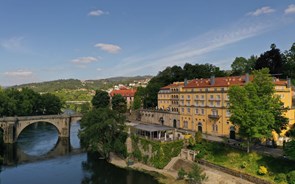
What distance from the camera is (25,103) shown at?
287 feet

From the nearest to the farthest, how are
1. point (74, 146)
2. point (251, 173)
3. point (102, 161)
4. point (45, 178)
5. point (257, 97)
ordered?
point (251, 173), point (257, 97), point (45, 178), point (102, 161), point (74, 146)

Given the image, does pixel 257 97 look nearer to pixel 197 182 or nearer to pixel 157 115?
pixel 197 182

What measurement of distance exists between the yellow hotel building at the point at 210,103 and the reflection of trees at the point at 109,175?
19601mm

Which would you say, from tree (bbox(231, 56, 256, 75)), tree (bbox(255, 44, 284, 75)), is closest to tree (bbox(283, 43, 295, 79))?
tree (bbox(255, 44, 284, 75))

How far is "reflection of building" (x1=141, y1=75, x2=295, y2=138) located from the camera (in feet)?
168

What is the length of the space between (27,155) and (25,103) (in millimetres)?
33491

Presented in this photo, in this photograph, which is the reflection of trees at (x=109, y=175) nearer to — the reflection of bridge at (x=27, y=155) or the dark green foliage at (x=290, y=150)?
the reflection of bridge at (x=27, y=155)

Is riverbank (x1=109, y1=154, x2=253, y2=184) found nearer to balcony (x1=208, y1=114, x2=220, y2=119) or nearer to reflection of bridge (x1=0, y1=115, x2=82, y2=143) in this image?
balcony (x1=208, y1=114, x2=220, y2=119)

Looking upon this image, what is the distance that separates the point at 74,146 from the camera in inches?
2650

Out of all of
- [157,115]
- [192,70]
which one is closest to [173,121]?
[157,115]

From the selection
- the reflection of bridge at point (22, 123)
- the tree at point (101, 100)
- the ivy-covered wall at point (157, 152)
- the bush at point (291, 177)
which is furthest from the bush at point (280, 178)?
the tree at point (101, 100)

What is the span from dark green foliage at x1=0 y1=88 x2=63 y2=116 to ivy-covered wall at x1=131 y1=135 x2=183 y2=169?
48.3 metres

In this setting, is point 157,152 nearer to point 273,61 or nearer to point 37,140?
point 37,140

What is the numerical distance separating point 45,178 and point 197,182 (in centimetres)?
2282
